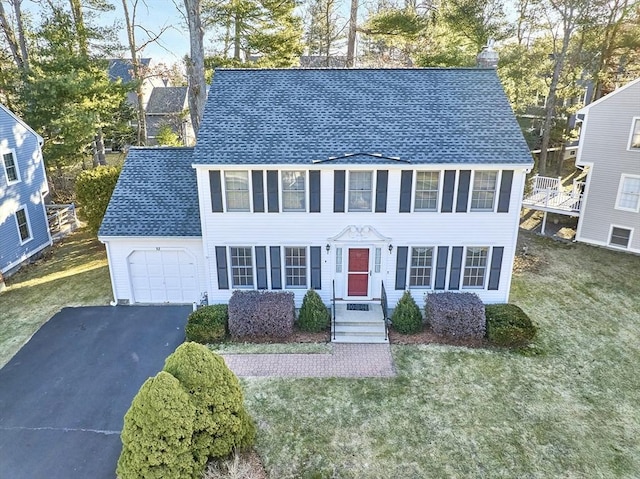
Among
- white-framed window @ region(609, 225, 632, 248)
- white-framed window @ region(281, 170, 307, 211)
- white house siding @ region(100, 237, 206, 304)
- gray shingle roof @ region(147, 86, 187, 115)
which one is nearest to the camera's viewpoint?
white-framed window @ region(281, 170, 307, 211)

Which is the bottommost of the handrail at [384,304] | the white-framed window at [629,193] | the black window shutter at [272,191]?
the handrail at [384,304]

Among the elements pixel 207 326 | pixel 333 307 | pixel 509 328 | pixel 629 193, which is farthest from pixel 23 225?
pixel 629 193

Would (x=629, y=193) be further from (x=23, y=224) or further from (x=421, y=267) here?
(x=23, y=224)

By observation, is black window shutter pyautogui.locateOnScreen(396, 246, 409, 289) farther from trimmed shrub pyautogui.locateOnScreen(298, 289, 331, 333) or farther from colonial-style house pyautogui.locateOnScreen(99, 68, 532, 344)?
trimmed shrub pyautogui.locateOnScreen(298, 289, 331, 333)

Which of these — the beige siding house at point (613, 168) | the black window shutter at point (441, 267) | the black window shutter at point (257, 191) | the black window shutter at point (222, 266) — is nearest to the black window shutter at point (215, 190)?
the black window shutter at point (257, 191)

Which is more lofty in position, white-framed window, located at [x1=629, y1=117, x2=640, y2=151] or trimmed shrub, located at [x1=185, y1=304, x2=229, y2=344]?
white-framed window, located at [x1=629, y1=117, x2=640, y2=151]

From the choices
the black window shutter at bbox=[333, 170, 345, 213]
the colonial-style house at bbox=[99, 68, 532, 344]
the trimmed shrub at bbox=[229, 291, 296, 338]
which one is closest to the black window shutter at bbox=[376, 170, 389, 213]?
the colonial-style house at bbox=[99, 68, 532, 344]

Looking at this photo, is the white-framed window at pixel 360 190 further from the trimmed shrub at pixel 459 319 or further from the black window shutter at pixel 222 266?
the black window shutter at pixel 222 266

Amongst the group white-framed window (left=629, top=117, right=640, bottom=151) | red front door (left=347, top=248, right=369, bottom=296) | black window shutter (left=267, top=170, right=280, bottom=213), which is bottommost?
red front door (left=347, top=248, right=369, bottom=296)
